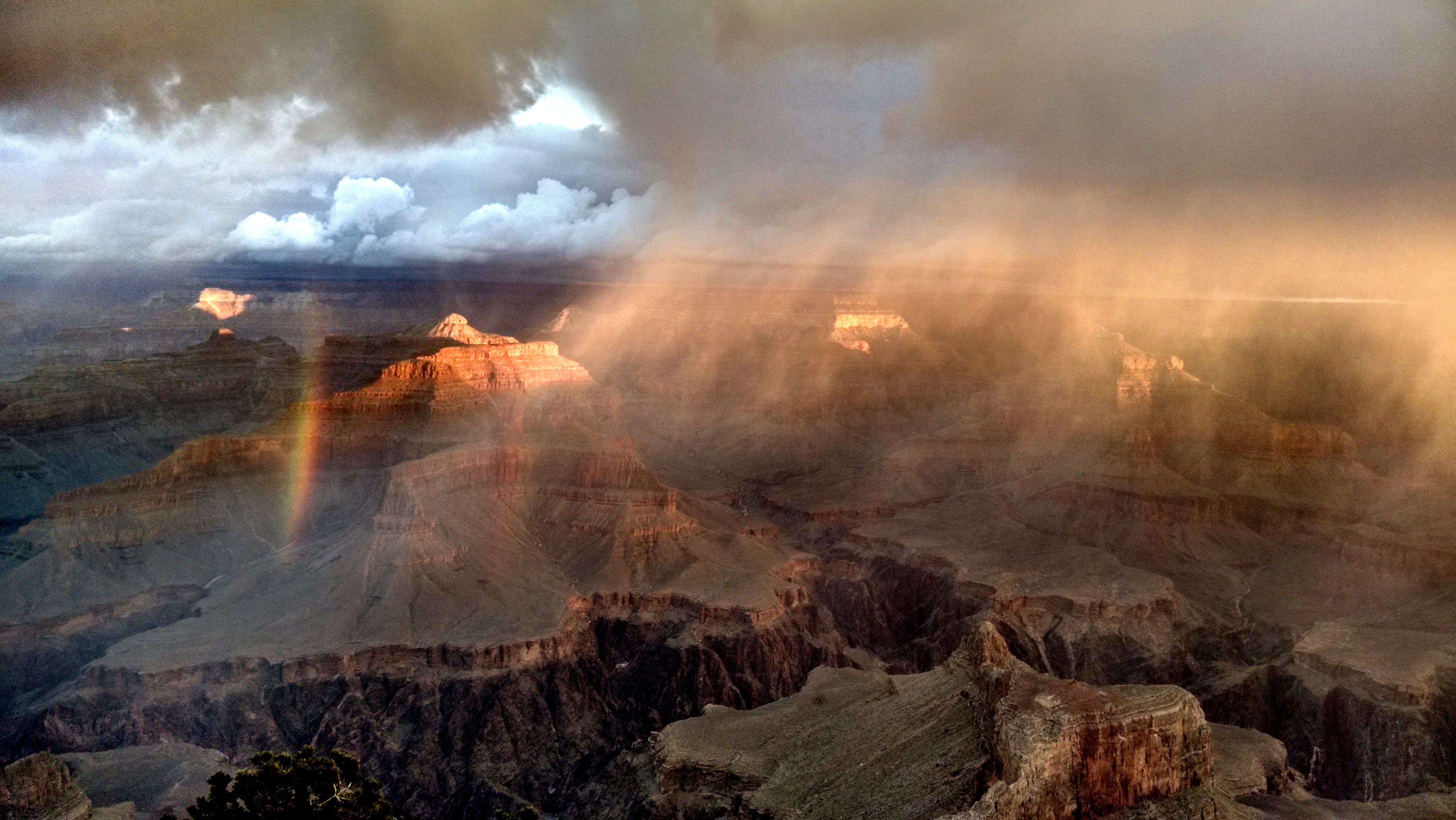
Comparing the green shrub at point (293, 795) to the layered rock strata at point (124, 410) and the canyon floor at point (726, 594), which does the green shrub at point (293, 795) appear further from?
the layered rock strata at point (124, 410)

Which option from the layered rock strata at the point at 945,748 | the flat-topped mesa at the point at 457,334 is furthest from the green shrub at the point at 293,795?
the flat-topped mesa at the point at 457,334

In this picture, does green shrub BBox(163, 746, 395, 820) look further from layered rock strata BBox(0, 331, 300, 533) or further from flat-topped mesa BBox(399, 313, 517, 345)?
layered rock strata BBox(0, 331, 300, 533)

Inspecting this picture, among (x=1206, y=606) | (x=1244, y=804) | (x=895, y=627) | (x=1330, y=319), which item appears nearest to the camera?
(x=1244, y=804)

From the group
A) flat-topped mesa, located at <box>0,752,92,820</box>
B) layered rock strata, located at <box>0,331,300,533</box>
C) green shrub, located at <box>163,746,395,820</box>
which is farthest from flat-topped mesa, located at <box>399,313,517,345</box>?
green shrub, located at <box>163,746,395,820</box>

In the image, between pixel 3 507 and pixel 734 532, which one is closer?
pixel 734 532

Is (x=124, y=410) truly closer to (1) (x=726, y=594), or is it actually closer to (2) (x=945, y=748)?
(1) (x=726, y=594)

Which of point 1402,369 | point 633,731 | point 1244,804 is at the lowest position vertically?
point 633,731

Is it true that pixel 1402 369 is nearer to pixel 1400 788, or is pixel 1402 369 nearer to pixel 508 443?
pixel 1400 788

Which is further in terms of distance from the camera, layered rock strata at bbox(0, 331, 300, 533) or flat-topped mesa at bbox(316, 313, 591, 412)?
layered rock strata at bbox(0, 331, 300, 533)

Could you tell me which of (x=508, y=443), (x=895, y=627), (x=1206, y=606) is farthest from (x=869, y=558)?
(x=508, y=443)
